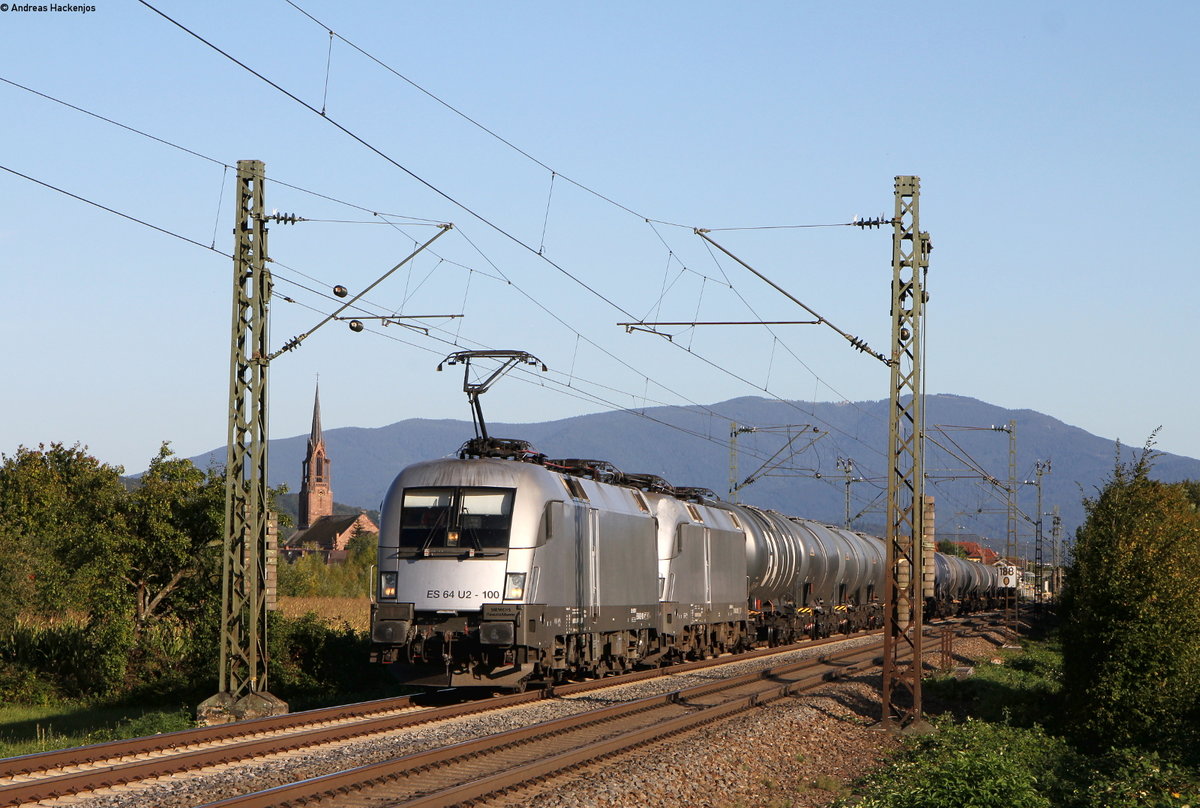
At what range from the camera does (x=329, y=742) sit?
1700cm

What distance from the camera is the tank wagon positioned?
20844mm

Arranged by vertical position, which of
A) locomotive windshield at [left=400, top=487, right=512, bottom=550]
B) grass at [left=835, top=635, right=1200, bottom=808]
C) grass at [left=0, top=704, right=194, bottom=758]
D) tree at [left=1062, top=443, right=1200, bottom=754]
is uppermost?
locomotive windshield at [left=400, top=487, right=512, bottom=550]

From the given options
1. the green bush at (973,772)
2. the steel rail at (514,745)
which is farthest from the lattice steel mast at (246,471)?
the green bush at (973,772)

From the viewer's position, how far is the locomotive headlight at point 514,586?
20.8m

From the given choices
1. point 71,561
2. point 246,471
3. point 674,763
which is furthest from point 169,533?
point 674,763

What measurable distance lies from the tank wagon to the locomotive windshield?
2cm

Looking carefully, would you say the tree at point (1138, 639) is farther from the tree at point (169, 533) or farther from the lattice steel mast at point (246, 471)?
the tree at point (169, 533)

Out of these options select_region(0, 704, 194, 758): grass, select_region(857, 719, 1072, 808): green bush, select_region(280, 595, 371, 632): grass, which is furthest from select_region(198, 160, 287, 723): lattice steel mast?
select_region(280, 595, 371, 632): grass

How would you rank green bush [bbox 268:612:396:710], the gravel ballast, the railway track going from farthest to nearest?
green bush [bbox 268:612:396:710], the gravel ballast, the railway track

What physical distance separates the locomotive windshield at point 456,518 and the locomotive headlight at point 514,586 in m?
0.53

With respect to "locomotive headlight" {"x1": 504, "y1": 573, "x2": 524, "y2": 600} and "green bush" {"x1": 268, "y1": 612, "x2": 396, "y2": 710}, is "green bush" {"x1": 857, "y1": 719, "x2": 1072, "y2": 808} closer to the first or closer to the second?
"locomotive headlight" {"x1": 504, "y1": 573, "x2": 524, "y2": 600}

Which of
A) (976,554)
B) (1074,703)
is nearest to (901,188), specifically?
(1074,703)

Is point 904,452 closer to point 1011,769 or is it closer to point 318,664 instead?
point 1011,769

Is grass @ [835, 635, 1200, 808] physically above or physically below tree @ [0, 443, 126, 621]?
below
